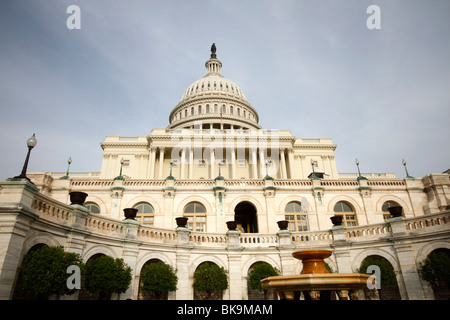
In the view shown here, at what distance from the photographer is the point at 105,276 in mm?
14852

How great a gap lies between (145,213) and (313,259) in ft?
62.7

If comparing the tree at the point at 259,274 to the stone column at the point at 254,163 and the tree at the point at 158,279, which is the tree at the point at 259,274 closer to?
the tree at the point at 158,279

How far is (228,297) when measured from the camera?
1961 centimetres

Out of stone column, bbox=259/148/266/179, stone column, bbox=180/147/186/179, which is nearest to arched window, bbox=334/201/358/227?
stone column, bbox=259/148/266/179

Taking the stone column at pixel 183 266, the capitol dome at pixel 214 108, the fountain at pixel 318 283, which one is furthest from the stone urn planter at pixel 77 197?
the capitol dome at pixel 214 108

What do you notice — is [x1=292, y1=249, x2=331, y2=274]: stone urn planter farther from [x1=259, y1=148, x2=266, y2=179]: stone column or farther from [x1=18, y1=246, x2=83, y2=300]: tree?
[x1=259, y1=148, x2=266, y2=179]: stone column

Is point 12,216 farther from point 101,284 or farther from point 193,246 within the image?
point 193,246

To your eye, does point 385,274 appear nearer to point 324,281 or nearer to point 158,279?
point 324,281

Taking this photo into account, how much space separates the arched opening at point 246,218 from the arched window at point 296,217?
4.88 meters

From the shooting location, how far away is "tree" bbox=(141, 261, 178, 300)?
1694 centimetres

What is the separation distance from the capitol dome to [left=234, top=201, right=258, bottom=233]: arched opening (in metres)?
53.9

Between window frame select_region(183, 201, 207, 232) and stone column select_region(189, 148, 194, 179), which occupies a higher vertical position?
stone column select_region(189, 148, 194, 179)

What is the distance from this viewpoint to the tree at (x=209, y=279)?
18.7 meters
